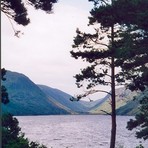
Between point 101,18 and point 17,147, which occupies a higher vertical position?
point 101,18

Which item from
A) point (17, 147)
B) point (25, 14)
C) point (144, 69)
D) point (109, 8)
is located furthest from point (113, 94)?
point (25, 14)

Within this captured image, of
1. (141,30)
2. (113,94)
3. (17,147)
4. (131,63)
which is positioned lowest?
(17,147)

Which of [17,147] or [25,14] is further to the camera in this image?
[17,147]

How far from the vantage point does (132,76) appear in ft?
69.3

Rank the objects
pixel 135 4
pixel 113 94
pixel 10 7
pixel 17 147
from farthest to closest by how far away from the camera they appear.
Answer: pixel 113 94 < pixel 17 147 < pixel 135 4 < pixel 10 7

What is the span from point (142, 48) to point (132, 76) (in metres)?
3.42

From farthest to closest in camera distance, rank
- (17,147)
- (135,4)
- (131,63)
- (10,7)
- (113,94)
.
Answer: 1. (113,94)
2. (131,63)
3. (17,147)
4. (135,4)
5. (10,7)

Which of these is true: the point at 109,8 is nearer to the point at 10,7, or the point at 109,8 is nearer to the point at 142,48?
the point at 142,48

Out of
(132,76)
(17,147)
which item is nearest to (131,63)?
(132,76)

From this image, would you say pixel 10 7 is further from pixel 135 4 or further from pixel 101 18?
pixel 101 18

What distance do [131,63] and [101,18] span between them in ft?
10.6

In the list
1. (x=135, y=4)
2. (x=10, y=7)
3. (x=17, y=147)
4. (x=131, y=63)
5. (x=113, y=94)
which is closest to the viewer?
(x=10, y=7)

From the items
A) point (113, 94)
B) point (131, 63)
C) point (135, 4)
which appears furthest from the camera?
point (113, 94)

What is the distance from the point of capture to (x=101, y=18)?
67.5 ft
